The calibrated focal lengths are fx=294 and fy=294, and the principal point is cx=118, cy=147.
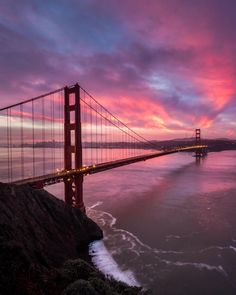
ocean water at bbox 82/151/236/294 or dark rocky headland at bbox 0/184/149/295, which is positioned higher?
dark rocky headland at bbox 0/184/149/295

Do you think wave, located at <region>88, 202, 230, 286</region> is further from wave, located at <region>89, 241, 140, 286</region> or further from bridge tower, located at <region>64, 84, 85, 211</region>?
bridge tower, located at <region>64, 84, 85, 211</region>

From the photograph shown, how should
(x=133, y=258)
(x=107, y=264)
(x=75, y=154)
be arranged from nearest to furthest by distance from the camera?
1. (x=107, y=264)
2. (x=133, y=258)
3. (x=75, y=154)

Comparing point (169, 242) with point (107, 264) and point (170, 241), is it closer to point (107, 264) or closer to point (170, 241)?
point (170, 241)

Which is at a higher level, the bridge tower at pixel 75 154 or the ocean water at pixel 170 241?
the bridge tower at pixel 75 154

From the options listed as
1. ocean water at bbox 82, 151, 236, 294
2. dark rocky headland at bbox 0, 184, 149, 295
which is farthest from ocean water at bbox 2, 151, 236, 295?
dark rocky headland at bbox 0, 184, 149, 295

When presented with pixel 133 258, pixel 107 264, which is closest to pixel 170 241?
pixel 133 258

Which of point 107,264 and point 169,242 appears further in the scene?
point 169,242

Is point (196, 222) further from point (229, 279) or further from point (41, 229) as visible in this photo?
point (41, 229)

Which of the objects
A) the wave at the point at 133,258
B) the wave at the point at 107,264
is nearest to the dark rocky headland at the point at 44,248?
the wave at the point at 107,264

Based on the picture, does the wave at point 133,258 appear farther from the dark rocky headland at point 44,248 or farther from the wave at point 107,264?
the dark rocky headland at point 44,248
